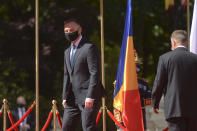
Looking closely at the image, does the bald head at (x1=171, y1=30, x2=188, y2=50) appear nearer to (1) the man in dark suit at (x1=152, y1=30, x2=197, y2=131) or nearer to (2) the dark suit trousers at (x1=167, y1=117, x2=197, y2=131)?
(1) the man in dark suit at (x1=152, y1=30, x2=197, y2=131)

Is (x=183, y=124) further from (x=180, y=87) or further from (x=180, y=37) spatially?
(x=180, y=37)

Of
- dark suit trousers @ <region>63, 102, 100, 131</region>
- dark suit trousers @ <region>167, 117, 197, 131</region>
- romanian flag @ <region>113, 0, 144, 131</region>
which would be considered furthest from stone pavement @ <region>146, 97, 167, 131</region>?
dark suit trousers @ <region>167, 117, 197, 131</region>

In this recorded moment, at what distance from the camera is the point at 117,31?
17.6 m

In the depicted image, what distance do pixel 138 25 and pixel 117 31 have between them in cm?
87

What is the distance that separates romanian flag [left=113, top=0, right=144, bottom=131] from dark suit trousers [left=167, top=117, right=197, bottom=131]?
1.55 metres

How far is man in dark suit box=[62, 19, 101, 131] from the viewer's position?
6926 mm

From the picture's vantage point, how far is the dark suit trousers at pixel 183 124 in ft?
20.5

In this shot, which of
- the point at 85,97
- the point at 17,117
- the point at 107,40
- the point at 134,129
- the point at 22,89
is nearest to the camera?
the point at 85,97

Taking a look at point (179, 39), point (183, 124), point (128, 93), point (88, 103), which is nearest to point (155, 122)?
point (128, 93)

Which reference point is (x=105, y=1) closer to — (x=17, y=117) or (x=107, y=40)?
(x=107, y=40)

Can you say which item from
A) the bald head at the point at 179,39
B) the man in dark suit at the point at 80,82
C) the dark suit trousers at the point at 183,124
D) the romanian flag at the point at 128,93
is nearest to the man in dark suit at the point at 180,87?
the dark suit trousers at the point at 183,124

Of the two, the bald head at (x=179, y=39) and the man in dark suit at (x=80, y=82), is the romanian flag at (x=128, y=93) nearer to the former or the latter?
the man in dark suit at (x=80, y=82)

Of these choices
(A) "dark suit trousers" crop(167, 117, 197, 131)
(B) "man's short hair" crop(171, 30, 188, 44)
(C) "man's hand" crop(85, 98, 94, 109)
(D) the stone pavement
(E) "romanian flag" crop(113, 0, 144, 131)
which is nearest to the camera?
(A) "dark suit trousers" crop(167, 117, 197, 131)

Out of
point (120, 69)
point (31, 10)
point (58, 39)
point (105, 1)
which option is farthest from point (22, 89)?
point (120, 69)
